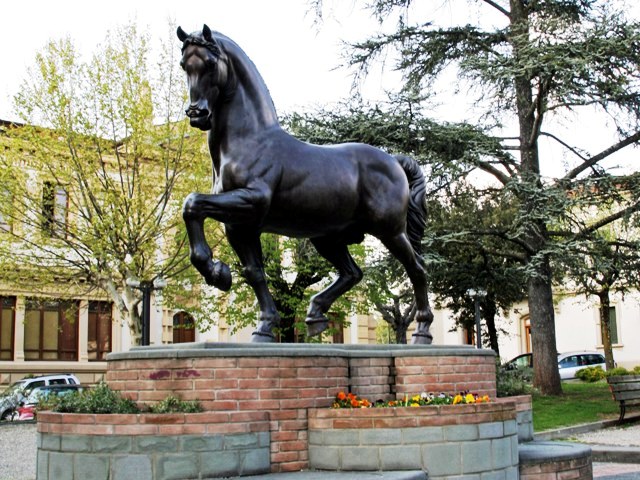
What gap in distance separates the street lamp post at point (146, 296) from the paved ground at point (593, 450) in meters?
3.50

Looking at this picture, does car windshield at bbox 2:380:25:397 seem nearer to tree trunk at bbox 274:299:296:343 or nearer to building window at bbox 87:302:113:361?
building window at bbox 87:302:113:361

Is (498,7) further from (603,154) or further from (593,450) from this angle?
(593,450)

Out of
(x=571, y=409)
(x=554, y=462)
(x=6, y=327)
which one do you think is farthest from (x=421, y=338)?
(x=6, y=327)

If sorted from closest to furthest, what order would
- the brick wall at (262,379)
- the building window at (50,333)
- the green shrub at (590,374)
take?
the brick wall at (262,379)
the building window at (50,333)
the green shrub at (590,374)

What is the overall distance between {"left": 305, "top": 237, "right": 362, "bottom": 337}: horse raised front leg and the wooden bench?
486 inches

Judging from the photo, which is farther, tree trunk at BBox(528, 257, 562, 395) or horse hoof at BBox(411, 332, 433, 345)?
tree trunk at BBox(528, 257, 562, 395)

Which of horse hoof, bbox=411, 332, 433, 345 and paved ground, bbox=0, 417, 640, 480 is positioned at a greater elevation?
horse hoof, bbox=411, 332, 433, 345

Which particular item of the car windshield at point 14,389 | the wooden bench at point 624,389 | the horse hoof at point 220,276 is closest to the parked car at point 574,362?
the wooden bench at point 624,389

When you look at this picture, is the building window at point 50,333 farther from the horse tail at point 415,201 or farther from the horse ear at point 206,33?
the horse ear at point 206,33

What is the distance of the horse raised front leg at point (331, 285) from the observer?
8883mm

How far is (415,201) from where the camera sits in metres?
9.38

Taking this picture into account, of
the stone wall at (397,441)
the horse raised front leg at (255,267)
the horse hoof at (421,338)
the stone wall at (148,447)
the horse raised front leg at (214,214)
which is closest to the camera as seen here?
the stone wall at (148,447)

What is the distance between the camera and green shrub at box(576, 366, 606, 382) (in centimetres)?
3803

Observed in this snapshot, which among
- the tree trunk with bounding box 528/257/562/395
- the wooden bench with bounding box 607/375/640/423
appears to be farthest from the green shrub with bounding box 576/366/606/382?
the wooden bench with bounding box 607/375/640/423
